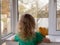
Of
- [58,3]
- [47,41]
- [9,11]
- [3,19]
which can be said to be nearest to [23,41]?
[47,41]

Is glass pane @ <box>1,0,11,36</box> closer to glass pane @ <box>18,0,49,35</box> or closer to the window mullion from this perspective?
the window mullion

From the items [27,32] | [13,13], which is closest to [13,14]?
[13,13]

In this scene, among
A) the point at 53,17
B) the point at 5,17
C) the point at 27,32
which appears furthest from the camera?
the point at 53,17

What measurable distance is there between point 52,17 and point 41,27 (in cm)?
24

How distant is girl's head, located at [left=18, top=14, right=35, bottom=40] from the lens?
205 cm

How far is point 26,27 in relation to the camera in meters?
2.07

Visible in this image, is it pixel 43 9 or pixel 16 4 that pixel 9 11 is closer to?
pixel 16 4

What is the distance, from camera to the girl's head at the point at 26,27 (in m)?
2.05

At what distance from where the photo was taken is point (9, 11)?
8.82 ft

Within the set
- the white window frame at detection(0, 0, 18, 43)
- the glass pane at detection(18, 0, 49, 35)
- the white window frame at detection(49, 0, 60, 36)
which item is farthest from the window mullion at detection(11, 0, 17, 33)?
the white window frame at detection(49, 0, 60, 36)

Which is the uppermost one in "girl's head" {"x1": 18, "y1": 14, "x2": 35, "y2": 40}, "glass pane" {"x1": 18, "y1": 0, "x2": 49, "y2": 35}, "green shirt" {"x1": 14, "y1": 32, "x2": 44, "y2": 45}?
"glass pane" {"x1": 18, "y1": 0, "x2": 49, "y2": 35}

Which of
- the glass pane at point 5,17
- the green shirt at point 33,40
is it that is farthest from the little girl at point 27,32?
the glass pane at point 5,17

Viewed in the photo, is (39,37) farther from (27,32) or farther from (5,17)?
(5,17)

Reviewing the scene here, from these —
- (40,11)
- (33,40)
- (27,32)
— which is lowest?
(33,40)
